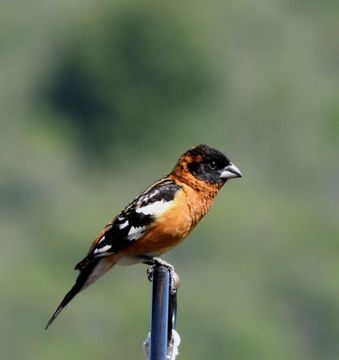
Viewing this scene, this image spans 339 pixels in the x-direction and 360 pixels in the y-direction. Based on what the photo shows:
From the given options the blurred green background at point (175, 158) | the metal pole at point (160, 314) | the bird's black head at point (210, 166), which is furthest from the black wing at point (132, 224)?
the blurred green background at point (175, 158)

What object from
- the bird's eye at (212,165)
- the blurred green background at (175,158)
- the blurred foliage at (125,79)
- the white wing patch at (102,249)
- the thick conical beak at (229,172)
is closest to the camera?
the white wing patch at (102,249)

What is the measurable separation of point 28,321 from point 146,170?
11.1 metres

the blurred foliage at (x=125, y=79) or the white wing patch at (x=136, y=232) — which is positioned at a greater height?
the blurred foliage at (x=125, y=79)

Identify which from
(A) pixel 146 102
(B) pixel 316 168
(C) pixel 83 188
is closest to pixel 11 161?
(C) pixel 83 188

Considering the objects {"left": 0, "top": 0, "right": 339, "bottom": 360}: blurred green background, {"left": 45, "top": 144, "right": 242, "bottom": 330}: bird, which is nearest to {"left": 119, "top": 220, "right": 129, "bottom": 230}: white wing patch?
{"left": 45, "top": 144, "right": 242, "bottom": 330}: bird

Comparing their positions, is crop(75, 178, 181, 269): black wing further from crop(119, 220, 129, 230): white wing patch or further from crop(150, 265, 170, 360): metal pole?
crop(150, 265, 170, 360): metal pole

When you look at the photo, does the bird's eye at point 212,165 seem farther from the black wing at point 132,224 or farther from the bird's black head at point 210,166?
the black wing at point 132,224

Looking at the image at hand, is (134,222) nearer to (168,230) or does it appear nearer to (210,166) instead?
(168,230)

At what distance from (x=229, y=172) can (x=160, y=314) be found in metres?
2.51

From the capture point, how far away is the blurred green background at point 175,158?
37469mm

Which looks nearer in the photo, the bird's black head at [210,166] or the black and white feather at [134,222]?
the black and white feather at [134,222]

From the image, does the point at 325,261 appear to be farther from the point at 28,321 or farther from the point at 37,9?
the point at 37,9

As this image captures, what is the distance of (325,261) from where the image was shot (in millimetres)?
40500

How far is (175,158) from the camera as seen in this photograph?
152 ft
